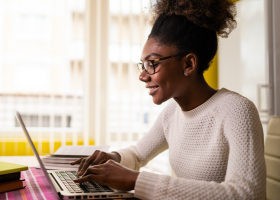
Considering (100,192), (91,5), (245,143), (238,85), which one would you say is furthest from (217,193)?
(91,5)

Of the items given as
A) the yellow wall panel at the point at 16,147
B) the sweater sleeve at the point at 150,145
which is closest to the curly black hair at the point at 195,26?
the sweater sleeve at the point at 150,145

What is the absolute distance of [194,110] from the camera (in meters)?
0.99

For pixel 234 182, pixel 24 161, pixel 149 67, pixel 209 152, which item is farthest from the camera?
pixel 24 161

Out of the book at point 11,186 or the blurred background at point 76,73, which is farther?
the blurred background at point 76,73

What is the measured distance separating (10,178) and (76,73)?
2.22m

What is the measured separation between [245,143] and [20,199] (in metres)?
0.59

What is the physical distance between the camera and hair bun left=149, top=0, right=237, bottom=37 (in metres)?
0.94

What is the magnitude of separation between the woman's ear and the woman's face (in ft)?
0.04

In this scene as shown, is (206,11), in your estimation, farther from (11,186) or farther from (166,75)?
(11,186)

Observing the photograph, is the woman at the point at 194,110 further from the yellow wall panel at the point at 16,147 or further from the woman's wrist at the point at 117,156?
the yellow wall panel at the point at 16,147

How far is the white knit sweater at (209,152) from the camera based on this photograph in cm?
68

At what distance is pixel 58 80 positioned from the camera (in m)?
2.86

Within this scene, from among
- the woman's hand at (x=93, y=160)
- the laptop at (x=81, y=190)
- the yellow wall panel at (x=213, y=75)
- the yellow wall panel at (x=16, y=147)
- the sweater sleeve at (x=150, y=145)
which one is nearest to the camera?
the laptop at (x=81, y=190)

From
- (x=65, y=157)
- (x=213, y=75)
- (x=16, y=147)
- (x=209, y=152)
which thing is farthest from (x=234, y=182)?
(x=16, y=147)
